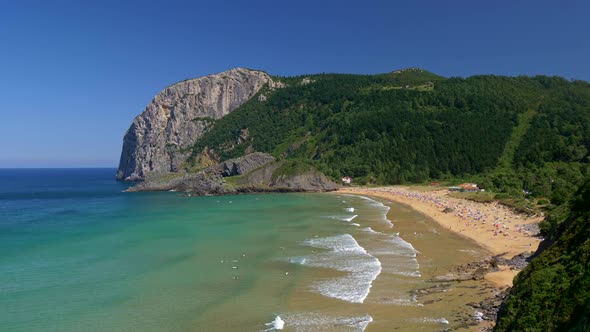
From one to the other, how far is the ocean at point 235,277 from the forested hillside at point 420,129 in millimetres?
42681

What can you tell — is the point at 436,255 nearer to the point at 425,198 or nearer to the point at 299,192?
the point at 425,198

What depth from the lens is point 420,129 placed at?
411 feet

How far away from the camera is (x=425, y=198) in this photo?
6431 centimetres

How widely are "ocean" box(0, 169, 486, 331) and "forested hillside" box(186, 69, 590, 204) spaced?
4268 cm

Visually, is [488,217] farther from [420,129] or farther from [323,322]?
[420,129]

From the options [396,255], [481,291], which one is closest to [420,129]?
[396,255]

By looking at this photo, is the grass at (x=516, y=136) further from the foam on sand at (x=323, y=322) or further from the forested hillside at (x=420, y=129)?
the foam on sand at (x=323, y=322)

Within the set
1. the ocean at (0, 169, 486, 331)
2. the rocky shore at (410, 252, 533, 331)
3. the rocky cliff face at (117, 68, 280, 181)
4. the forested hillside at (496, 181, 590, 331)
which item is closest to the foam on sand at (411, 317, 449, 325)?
the ocean at (0, 169, 486, 331)

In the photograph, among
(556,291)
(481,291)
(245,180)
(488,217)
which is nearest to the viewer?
(556,291)

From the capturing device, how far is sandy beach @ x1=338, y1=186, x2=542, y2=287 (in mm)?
25266

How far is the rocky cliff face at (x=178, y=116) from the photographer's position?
17988cm

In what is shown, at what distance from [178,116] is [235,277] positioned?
17157 centimetres

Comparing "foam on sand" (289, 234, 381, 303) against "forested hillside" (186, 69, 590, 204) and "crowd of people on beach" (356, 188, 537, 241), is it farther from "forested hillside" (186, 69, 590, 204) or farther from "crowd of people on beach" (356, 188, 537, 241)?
"forested hillside" (186, 69, 590, 204)

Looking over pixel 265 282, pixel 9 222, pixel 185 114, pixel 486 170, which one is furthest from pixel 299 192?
pixel 185 114
